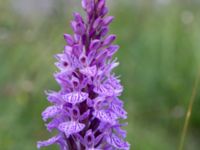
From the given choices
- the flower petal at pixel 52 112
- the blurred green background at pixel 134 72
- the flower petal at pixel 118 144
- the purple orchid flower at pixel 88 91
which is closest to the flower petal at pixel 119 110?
the purple orchid flower at pixel 88 91

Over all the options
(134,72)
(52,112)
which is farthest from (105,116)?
(134,72)

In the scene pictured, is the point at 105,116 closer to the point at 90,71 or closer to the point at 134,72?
the point at 90,71

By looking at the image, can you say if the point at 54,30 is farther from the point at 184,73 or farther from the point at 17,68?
the point at 184,73

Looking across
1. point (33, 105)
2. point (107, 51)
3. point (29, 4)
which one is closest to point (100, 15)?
point (107, 51)

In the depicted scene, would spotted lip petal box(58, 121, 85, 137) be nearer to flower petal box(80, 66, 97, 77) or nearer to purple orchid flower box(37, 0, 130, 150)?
purple orchid flower box(37, 0, 130, 150)

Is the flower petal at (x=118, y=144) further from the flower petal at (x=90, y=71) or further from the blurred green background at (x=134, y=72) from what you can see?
the blurred green background at (x=134, y=72)

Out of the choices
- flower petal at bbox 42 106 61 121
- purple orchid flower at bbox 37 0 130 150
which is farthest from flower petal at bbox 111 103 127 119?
flower petal at bbox 42 106 61 121

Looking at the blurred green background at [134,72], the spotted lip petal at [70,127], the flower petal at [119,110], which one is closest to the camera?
the spotted lip petal at [70,127]

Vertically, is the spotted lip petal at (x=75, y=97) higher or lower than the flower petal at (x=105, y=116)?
higher
